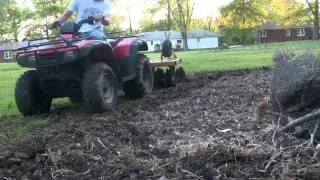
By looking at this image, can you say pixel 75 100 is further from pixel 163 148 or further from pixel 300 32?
pixel 300 32

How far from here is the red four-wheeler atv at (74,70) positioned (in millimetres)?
7582

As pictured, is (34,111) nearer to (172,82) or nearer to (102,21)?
(102,21)

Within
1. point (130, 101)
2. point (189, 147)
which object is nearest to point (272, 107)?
point (189, 147)

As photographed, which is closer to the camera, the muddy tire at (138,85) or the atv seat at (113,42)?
the atv seat at (113,42)

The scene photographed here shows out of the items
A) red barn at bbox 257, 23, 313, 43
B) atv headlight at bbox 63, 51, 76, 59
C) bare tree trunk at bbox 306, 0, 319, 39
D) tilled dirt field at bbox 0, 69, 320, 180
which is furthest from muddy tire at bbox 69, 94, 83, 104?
red barn at bbox 257, 23, 313, 43

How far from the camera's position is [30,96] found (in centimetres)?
812

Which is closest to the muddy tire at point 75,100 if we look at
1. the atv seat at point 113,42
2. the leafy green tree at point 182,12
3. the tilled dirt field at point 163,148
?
the atv seat at point 113,42

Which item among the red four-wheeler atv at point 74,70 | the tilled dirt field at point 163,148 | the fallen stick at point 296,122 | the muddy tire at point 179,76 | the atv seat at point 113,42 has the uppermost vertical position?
the atv seat at point 113,42

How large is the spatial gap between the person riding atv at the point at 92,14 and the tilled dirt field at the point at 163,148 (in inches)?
65.6

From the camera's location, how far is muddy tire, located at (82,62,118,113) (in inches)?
298

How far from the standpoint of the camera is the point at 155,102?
8.64m

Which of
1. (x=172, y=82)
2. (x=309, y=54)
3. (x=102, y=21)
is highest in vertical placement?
(x=102, y=21)

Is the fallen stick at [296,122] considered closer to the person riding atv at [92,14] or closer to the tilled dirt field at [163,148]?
the tilled dirt field at [163,148]

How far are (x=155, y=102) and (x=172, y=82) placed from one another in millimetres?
2878
